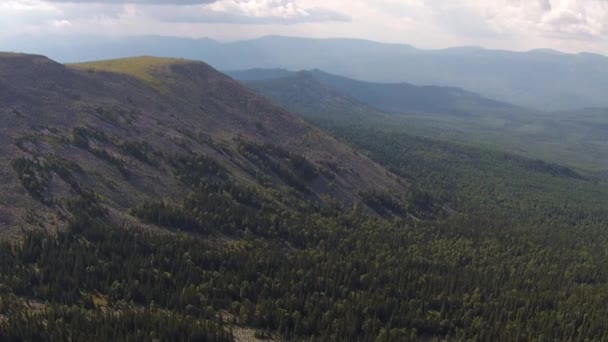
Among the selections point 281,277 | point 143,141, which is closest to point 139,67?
point 143,141

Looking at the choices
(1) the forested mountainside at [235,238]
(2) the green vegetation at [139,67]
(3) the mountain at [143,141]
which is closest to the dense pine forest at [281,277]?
(1) the forested mountainside at [235,238]

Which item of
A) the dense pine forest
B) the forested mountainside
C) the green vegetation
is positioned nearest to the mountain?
the forested mountainside

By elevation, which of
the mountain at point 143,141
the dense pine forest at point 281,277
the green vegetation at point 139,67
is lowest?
the dense pine forest at point 281,277

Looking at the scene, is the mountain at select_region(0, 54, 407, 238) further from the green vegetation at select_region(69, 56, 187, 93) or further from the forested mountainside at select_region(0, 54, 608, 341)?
the green vegetation at select_region(69, 56, 187, 93)

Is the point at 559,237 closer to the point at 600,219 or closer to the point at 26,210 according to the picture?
the point at 600,219

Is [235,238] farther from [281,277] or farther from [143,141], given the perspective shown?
[143,141]

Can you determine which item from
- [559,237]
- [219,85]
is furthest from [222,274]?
[219,85]

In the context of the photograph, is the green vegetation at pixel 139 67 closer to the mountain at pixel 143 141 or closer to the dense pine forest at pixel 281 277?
the mountain at pixel 143 141
